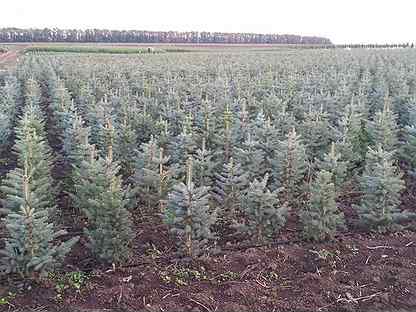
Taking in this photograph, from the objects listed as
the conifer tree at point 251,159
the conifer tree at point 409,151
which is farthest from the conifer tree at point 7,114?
the conifer tree at point 409,151

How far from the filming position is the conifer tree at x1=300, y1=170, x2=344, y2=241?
331 inches

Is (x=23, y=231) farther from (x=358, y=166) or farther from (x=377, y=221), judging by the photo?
(x=358, y=166)

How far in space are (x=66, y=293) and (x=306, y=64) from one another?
2936 cm

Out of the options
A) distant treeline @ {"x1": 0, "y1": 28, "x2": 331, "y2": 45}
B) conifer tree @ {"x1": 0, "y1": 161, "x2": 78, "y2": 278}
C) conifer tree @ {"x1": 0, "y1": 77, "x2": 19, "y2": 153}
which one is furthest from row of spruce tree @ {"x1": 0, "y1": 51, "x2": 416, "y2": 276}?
distant treeline @ {"x1": 0, "y1": 28, "x2": 331, "y2": 45}

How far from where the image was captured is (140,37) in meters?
87.7

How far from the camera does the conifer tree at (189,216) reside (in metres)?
7.55

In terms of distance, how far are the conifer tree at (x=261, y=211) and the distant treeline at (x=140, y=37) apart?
3145 inches

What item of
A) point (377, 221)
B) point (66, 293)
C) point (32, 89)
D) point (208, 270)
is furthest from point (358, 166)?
point (32, 89)

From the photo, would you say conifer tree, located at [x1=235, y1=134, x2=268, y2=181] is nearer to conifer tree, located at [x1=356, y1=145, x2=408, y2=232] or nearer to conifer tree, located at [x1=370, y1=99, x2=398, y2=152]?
conifer tree, located at [x1=356, y1=145, x2=408, y2=232]

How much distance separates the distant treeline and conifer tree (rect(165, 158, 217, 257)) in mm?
80059

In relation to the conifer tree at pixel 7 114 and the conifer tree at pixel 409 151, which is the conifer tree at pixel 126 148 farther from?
the conifer tree at pixel 409 151

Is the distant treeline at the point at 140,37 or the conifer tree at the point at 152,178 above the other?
the distant treeline at the point at 140,37

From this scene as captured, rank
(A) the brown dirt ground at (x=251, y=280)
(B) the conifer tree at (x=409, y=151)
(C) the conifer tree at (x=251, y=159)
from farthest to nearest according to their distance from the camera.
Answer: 1. (B) the conifer tree at (x=409, y=151)
2. (C) the conifer tree at (x=251, y=159)
3. (A) the brown dirt ground at (x=251, y=280)

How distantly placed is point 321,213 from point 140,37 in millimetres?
83320
